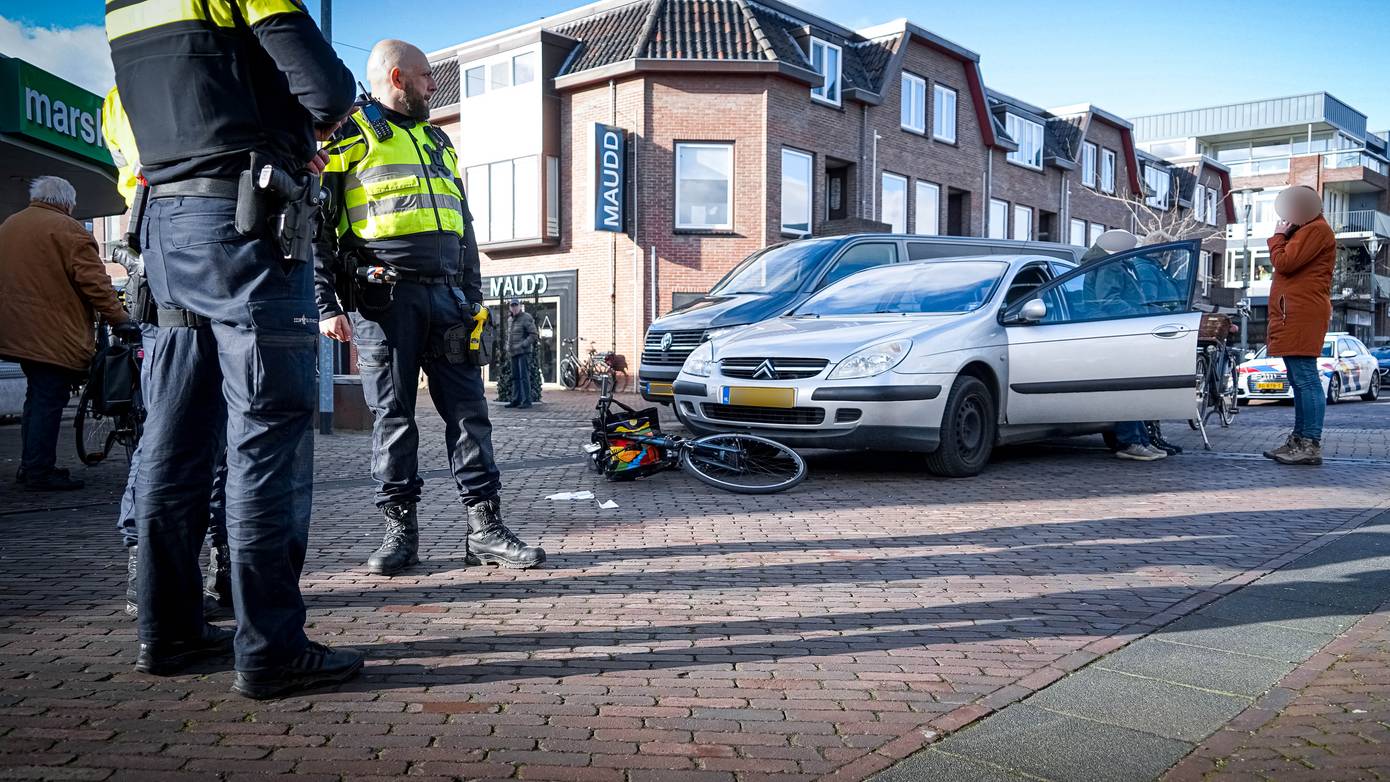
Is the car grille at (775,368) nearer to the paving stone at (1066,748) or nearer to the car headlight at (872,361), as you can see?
the car headlight at (872,361)

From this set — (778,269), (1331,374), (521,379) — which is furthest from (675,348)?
(1331,374)

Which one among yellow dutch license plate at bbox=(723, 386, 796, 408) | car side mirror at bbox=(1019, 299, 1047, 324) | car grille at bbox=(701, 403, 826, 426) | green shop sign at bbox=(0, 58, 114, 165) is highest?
green shop sign at bbox=(0, 58, 114, 165)

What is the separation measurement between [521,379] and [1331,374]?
50.1 ft

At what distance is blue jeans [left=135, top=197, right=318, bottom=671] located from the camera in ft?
9.16

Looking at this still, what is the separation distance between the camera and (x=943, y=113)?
30.4 m

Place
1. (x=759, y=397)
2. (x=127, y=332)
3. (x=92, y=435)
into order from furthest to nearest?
(x=92, y=435)
(x=759, y=397)
(x=127, y=332)

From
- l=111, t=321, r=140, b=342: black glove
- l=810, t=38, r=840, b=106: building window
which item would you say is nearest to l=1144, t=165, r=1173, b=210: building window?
l=810, t=38, r=840, b=106: building window

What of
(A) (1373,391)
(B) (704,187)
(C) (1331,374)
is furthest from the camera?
(B) (704,187)

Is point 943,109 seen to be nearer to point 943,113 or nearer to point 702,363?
point 943,113

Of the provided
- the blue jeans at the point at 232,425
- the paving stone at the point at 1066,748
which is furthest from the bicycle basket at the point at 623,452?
the paving stone at the point at 1066,748

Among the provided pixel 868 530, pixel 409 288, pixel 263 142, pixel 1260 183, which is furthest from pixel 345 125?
pixel 1260 183

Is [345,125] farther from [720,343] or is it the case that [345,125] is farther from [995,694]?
[720,343]

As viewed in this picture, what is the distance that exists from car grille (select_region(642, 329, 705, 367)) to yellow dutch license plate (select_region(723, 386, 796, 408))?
3.29 m

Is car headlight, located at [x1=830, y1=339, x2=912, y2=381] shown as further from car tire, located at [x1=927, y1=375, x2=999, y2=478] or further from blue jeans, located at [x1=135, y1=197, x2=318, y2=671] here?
blue jeans, located at [x1=135, y1=197, x2=318, y2=671]
